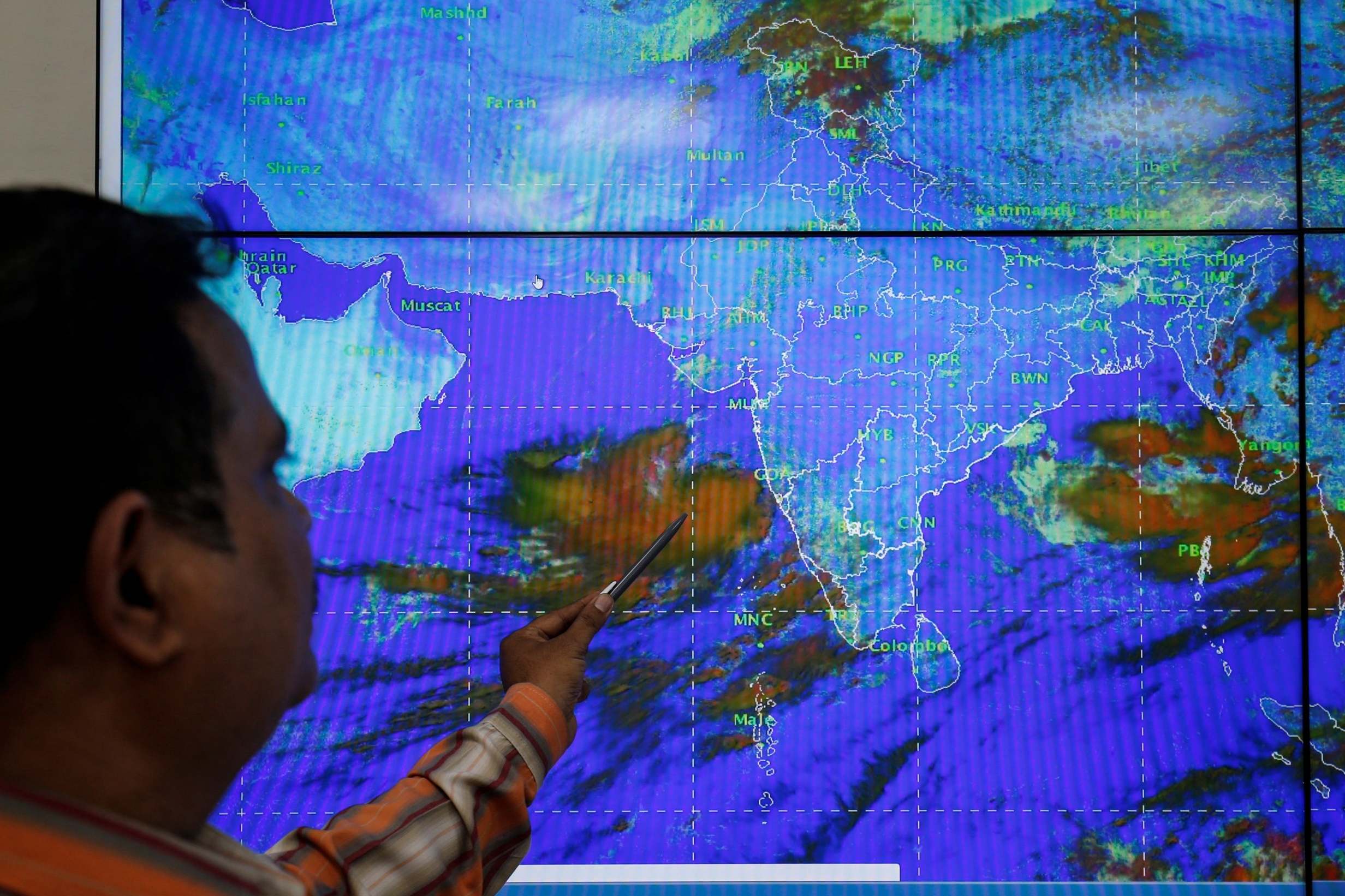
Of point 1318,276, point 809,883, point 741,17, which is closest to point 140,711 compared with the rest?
point 809,883

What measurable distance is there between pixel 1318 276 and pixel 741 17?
0.91 m

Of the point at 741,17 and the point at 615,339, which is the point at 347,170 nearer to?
the point at 615,339

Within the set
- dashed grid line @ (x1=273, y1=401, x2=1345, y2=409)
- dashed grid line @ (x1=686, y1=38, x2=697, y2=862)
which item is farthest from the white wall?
dashed grid line @ (x1=686, y1=38, x2=697, y2=862)

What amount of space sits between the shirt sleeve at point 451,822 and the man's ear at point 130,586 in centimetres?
35

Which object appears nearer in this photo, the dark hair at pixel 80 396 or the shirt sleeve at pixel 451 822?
the dark hair at pixel 80 396

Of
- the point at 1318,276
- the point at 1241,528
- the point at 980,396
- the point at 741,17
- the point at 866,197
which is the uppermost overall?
the point at 741,17

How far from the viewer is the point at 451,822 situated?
779 millimetres

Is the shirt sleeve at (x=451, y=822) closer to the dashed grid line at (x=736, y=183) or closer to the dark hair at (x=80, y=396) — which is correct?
the dark hair at (x=80, y=396)

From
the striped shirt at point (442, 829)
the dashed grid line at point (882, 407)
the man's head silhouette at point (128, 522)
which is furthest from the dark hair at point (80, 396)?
the dashed grid line at point (882, 407)

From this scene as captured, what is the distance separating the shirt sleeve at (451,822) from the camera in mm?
741

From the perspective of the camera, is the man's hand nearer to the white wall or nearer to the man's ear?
the man's ear

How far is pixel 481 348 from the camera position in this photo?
145 centimetres

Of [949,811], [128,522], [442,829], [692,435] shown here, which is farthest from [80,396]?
[949,811]

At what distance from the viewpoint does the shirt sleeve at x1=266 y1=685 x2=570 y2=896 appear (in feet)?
2.43
